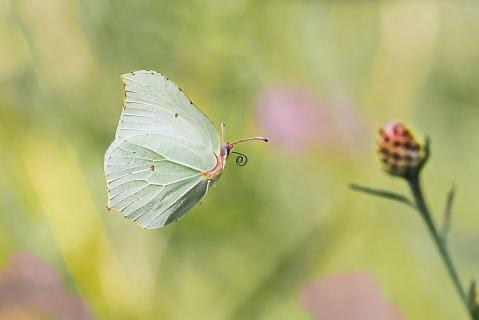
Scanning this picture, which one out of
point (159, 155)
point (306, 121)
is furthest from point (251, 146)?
point (159, 155)

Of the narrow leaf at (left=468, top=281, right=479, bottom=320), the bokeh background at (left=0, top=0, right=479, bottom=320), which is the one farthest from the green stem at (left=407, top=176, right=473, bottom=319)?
the bokeh background at (left=0, top=0, right=479, bottom=320)

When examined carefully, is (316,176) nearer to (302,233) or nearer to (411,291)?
(302,233)

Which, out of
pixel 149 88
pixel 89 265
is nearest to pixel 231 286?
pixel 89 265

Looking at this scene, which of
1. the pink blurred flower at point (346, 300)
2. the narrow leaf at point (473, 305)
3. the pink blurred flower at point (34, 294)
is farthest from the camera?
the pink blurred flower at point (346, 300)

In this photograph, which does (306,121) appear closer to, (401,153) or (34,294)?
(34,294)

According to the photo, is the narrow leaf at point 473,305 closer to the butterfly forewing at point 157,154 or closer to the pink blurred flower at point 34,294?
the butterfly forewing at point 157,154

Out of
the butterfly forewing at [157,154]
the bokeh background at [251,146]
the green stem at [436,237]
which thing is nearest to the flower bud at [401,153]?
the green stem at [436,237]
